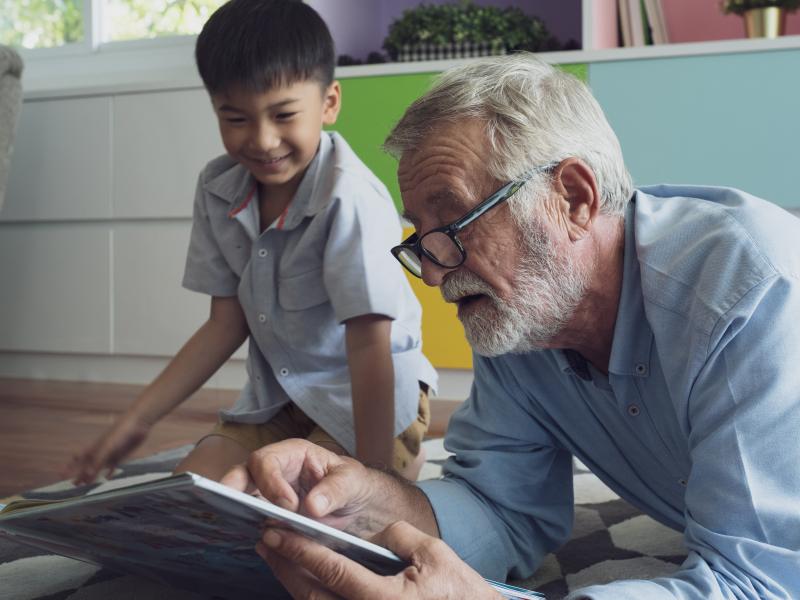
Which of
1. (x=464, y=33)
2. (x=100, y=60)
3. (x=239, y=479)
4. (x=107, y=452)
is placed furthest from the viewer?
(x=100, y=60)

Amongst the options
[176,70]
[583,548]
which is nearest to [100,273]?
[176,70]

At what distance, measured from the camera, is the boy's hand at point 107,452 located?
1.27 meters

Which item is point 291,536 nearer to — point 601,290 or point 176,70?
point 601,290

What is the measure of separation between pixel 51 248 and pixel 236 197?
1820 millimetres

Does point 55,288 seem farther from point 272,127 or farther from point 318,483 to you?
point 318,483

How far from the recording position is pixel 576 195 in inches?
37.0

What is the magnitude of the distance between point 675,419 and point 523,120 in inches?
12.5

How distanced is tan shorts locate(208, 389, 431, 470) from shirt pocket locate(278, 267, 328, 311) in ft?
0.57

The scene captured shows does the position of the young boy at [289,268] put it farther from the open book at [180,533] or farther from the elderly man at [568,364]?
the open book at [180,533]

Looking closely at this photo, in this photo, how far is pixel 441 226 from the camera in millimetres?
948

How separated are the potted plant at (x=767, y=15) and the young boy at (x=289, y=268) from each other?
135 cm

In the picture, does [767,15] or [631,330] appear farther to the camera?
[767,15]

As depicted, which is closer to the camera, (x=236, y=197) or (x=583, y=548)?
(x=583, y=548)

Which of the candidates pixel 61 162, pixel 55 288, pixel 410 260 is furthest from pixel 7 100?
pixel 410 260
